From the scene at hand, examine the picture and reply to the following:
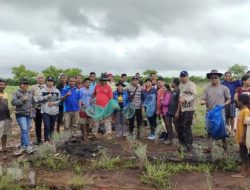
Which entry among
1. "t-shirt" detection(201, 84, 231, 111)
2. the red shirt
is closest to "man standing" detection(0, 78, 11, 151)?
the red shirt

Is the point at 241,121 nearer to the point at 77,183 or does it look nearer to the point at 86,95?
the point at 77,183

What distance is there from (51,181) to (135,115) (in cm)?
380

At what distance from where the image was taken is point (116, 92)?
34.8ft

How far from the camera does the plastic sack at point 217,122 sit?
7.99m

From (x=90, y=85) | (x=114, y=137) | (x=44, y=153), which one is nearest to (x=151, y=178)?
(x=44, y=153)

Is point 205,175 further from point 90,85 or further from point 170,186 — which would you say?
point 90,85

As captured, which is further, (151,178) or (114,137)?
(114,137)

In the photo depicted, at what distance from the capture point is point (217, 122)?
26.2 ft

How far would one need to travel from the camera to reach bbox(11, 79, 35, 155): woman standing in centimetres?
895

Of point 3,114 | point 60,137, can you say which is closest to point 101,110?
point 60,137

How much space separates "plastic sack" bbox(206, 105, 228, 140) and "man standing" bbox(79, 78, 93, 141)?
3.44 metres

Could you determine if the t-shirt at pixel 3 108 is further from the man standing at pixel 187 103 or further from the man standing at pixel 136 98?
the man standing at pixel 187 103

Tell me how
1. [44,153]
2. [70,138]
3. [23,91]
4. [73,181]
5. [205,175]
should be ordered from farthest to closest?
1. [70,138]
2. [23,91]
3. [44,153]
4. [205,175]
5. [73,181]

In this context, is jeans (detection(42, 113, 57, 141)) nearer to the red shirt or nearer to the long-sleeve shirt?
the red shirt
